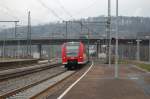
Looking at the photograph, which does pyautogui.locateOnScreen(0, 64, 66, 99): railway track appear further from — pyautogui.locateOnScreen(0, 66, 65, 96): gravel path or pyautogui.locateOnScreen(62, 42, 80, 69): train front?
pyautogui.locateOnScreen(62, 42, 80, 69): train front

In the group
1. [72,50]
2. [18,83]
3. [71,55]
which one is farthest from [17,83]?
[72,50]

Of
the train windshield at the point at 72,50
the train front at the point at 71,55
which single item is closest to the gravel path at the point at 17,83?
the train front at the point at 71,55

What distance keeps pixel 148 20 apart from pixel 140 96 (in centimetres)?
9203

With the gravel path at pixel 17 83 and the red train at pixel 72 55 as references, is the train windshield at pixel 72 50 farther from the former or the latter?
the gravel path at pixel 17 83

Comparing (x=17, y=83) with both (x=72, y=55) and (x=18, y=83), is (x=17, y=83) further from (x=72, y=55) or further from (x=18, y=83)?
(x=72, y=55)

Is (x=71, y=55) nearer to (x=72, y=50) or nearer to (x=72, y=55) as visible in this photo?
(x=72, y=55)

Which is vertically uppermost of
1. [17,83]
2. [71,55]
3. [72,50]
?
[72,50]

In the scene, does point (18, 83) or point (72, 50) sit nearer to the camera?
point (18, 83)

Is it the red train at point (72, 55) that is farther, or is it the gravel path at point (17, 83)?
the red train at point (72, 55)

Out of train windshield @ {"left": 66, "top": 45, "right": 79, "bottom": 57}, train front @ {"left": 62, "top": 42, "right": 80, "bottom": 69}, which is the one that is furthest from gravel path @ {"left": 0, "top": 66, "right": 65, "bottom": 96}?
train windshield @ {"left": 66, "top": 45, "right": 79, "bottom": 57}

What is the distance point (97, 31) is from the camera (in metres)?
106

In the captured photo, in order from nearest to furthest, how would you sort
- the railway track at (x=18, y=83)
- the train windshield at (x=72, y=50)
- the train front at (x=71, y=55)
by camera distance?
the railway track at (x=18, y=83) < the train front at (x=71, y=55) < the train windshield at (x=72, y=50)

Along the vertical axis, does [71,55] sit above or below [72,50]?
below

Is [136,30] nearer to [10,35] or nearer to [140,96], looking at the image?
[10,35]
